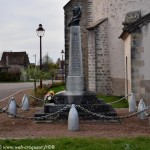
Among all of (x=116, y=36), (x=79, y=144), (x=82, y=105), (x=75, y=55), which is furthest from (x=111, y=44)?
(x=79, y=144)

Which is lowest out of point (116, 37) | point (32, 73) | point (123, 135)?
point (123, 135)

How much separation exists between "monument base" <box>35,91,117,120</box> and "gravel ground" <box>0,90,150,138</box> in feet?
0.82

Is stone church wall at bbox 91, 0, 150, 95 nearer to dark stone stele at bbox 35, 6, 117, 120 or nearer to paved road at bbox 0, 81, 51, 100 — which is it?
paved road at bbox 0, 81, 51, 100

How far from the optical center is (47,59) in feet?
319

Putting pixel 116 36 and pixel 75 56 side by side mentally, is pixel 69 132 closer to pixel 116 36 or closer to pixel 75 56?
pixel 75 56

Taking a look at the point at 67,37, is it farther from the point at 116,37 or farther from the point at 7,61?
the point at 7,61

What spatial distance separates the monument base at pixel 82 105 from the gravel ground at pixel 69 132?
0.25m

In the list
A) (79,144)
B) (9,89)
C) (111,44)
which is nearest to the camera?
(79,144)

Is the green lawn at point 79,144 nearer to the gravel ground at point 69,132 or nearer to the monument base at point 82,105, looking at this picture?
the gravel ground at point 69,132

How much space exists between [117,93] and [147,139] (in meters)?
14.7

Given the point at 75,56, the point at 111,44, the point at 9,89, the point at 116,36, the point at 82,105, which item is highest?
the point at 116,36

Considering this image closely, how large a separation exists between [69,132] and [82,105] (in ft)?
7.56

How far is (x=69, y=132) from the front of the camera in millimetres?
10656

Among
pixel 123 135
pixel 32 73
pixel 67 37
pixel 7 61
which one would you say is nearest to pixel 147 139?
pixel 123 135
